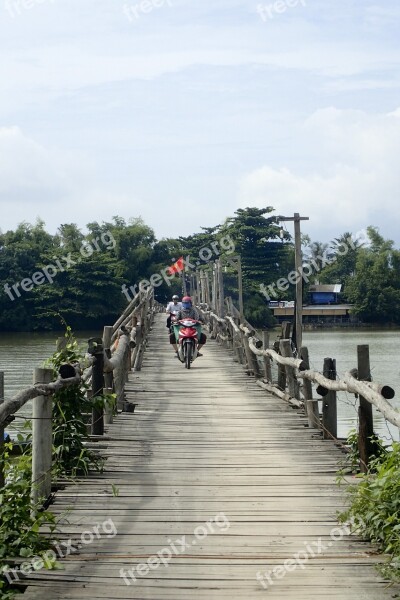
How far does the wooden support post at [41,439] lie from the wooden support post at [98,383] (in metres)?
2.13

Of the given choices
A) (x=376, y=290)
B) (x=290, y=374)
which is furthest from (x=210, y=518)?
(x=376, y=290)

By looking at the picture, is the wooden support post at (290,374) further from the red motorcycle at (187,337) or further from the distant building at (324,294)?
the distant building at (324,294)

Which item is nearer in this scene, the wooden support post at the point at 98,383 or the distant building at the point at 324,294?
the wooden support post at the point at 98,383

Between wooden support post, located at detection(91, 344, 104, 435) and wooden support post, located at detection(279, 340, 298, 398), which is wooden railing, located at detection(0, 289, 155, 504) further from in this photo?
wooden support post, located at detection(279, 340, 298, 398)

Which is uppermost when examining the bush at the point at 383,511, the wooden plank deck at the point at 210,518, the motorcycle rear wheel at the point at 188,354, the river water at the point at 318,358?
the motorcycle rear wheel at the point at 188,354

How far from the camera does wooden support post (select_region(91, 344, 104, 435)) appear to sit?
8.19 m

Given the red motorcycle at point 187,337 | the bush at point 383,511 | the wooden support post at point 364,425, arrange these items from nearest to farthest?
the bush at point 383,511 → the wooden support post at point 364,425 → the red motorcycle at point 187,337

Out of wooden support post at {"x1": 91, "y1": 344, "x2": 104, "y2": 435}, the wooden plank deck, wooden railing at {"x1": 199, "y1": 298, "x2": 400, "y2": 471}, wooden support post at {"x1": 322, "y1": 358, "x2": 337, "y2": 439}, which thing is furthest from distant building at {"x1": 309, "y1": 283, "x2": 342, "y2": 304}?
wooden support post at {"x1": 91, "y1": 344, "x2": 104, "y2": 435}

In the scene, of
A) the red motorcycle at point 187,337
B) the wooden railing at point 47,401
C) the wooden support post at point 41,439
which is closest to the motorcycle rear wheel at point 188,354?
the red motorcycle at point 187,337

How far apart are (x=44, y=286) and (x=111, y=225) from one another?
22.0 m

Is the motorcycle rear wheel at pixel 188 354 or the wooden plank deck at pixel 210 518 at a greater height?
the motorcycle rear wheel at pixel 188 354

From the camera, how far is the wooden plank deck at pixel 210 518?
178 inches

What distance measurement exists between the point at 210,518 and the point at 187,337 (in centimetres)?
1044

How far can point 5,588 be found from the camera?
4383 millimetres
